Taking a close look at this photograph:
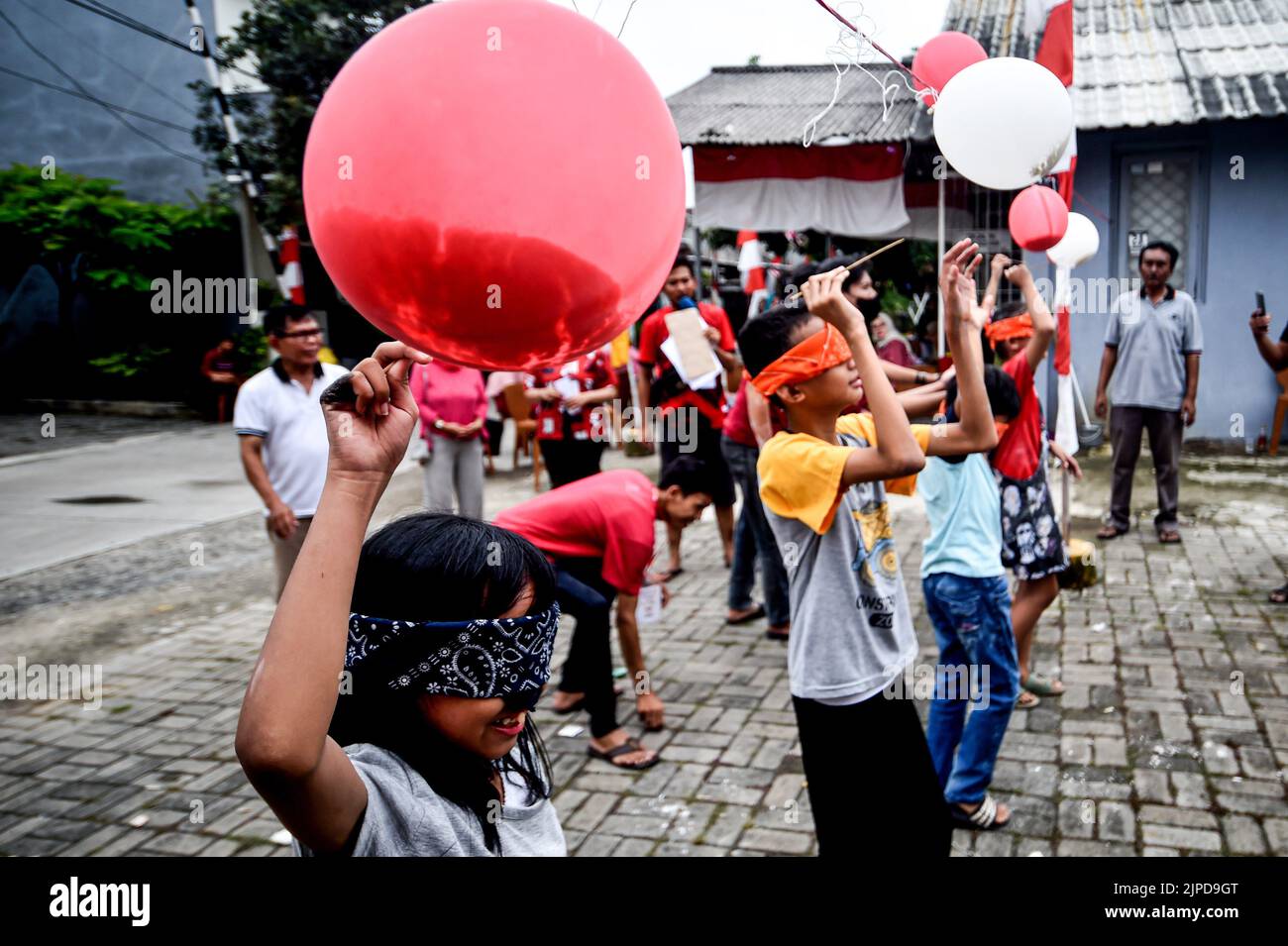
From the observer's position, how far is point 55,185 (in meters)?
15.6

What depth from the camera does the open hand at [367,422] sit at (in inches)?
45.8

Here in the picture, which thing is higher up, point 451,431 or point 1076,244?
point 1076,244

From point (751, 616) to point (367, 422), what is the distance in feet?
15.6

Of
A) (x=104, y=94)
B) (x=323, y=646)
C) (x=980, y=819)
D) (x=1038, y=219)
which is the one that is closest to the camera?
(x=323, y=646)

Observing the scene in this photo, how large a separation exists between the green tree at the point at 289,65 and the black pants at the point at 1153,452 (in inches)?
264

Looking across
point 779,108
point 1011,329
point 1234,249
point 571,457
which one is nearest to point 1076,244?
point 1011,329

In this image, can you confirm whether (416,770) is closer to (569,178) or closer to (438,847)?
(438,847)

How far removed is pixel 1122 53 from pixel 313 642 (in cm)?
1103

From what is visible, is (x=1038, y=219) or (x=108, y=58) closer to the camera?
(x=1038, y=219)

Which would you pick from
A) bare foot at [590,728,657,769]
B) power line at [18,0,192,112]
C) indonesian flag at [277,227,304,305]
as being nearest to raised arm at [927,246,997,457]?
bare foot at [590,728,657,769]

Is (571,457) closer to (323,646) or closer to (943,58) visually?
(943,58)

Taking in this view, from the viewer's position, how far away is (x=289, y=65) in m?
10.4

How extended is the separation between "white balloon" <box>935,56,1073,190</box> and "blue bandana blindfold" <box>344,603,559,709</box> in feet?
4.87
